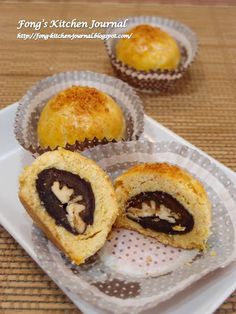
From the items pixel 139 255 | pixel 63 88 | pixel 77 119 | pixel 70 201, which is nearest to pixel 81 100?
pixel 77 119

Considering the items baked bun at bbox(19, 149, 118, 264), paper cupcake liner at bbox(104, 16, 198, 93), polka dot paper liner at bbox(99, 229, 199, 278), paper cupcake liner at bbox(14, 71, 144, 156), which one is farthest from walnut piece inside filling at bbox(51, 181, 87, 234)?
paper cupcake liner at bbox(104, 16, 198, 93)

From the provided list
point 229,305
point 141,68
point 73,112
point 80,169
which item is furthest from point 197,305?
point 141,68

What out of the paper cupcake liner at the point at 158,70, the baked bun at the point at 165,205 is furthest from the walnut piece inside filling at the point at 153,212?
the paper cupcake liner at the point at 158,70

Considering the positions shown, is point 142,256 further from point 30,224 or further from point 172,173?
point 30,224

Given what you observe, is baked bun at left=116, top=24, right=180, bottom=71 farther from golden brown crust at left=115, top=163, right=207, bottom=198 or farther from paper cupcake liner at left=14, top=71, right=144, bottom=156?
golden brown crust at left=115, top=163, right=207, bottom=198

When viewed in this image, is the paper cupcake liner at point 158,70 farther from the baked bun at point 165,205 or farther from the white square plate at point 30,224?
the baked bun at point 165,205

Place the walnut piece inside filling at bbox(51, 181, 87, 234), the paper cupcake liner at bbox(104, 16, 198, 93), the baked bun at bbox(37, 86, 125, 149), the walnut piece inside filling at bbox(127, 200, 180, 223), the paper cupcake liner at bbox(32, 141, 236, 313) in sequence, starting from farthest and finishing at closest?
the paper cupcake liner at bbox(104, 16, 198, 93) < the baked bun at bbox(37, 86, 125, 149) < the walnut piece inside filling at bbox(127, 200, 180, 223) < the walnut piece inside filling at bbox(51, 181, 87, 234) < the paper cupcake liner at bbox(32, 141, 236, 313)
